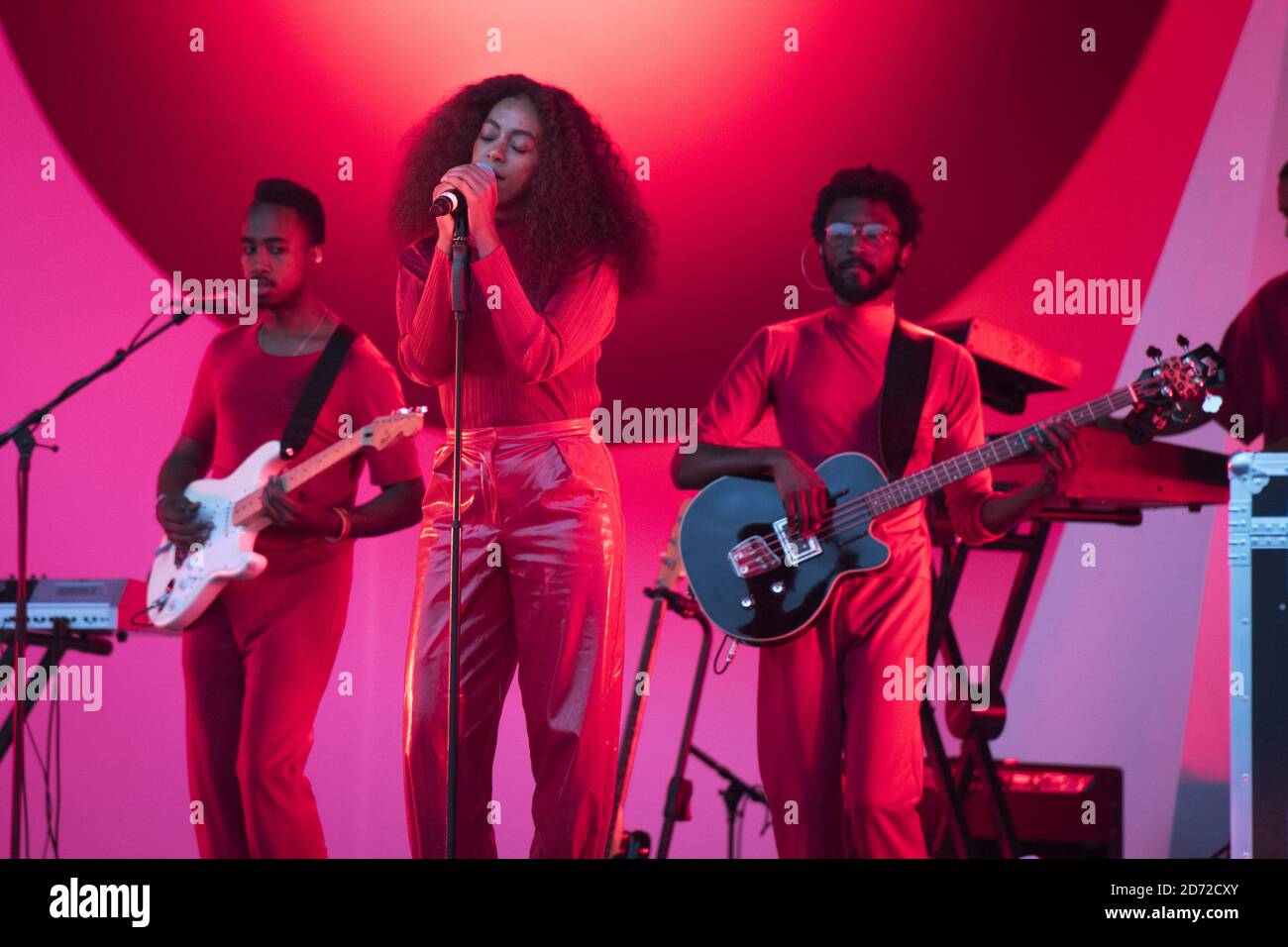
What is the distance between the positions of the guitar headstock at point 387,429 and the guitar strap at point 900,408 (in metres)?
1.20

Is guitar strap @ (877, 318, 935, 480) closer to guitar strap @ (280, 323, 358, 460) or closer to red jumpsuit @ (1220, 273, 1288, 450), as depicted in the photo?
red jumpsuit @ (1220, 273, 1288, 450)

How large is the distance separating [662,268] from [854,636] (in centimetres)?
147

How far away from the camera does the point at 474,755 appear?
3275 millimetres

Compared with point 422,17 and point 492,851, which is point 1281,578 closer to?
point 492,851

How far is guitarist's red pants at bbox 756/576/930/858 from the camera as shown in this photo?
356 cm

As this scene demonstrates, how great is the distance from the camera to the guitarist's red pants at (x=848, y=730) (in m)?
3.56

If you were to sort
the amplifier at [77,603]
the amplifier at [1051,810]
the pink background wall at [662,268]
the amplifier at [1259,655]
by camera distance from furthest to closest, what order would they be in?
the pink background wall at [662,268]
the amplifier at [1051,810]
the amplifier at [77,603]
the amplifier at [1259,655]

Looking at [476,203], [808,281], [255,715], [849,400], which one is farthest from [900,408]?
[255,715]

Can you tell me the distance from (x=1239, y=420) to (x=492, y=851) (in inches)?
95.5

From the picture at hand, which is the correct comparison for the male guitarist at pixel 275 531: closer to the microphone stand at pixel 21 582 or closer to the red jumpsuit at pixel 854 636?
the microphone stand at pixel 21 582

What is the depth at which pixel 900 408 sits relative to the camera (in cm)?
378

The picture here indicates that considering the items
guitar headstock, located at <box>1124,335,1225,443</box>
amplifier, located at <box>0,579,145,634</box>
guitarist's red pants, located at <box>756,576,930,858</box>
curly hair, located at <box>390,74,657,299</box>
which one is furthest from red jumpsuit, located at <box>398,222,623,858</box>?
guitar headstock, located at <box>1124,335,1225,443</box>

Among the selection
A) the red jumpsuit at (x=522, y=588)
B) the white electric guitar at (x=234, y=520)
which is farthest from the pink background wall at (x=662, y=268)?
the red jumpsuit at (x=522, y=588)

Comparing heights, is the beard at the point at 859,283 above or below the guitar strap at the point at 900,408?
above
